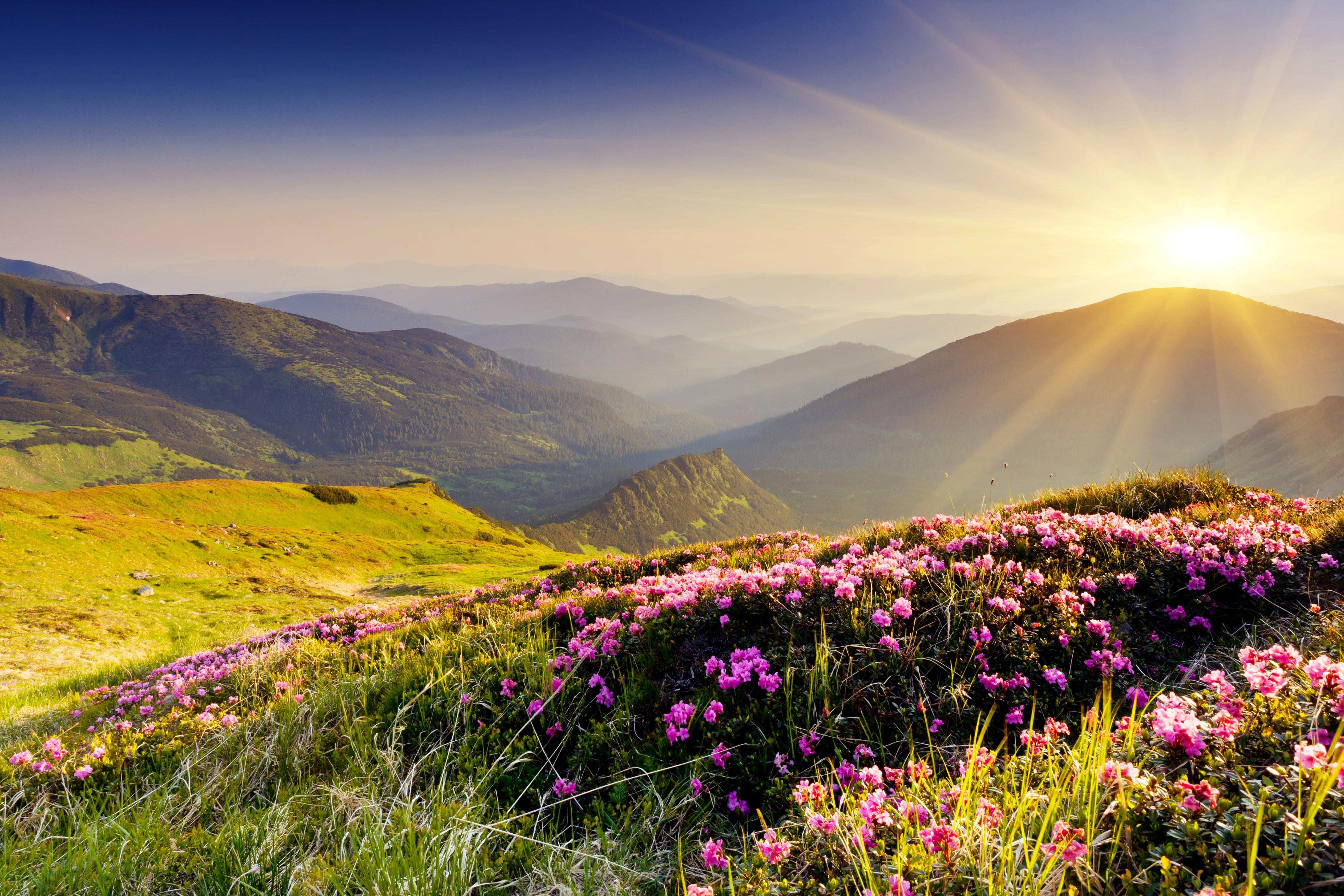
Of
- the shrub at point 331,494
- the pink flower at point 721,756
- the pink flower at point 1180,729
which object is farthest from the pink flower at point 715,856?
the shrub at point 331,494

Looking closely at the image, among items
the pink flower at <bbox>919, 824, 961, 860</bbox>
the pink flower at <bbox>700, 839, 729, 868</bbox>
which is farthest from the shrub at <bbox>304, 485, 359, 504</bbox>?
the pink flower at <bbox>919, 824, 961, 860</bbox>

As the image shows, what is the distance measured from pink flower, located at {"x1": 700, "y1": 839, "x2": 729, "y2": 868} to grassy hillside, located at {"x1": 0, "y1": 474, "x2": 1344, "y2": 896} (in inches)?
1.1

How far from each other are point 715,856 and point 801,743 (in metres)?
1.13

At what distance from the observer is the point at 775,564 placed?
705 cm

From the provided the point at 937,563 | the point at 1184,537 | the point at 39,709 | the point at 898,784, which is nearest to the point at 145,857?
the point at 898,784

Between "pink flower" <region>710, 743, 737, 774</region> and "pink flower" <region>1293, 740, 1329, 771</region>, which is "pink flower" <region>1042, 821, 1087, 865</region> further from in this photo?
"pink flower" <region>710, 743, 737, 774</region>

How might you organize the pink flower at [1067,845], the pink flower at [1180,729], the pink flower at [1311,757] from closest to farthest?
the pink flower at [1311,757] < the pink flower at [1067,845] < the pink flower at [1180,729]

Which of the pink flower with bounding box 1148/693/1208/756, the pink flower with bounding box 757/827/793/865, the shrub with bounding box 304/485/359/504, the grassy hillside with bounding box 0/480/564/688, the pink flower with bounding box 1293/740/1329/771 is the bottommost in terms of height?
the shrub with bounding box 304/485/359/504

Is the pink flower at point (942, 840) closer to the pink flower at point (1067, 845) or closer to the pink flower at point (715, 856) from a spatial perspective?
the pink flower at point (1067, 845)

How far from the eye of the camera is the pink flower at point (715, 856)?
2.92 metres

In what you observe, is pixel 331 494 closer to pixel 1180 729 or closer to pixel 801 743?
pixel 801 743

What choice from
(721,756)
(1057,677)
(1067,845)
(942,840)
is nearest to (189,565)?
(721,756)

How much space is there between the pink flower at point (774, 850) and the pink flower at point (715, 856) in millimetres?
288

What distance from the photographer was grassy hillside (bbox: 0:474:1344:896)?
2438mm
